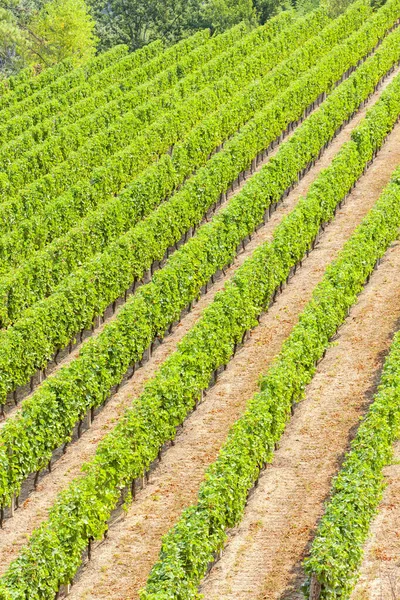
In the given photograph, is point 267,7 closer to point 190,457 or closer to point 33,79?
point 33,79

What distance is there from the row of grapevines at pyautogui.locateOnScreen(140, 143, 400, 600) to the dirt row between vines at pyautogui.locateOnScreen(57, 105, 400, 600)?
1.96m

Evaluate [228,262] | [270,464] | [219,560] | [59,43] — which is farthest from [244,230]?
[59,43]

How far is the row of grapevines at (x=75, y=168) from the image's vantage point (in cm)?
5302

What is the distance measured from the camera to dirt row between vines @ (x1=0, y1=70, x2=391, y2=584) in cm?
3312

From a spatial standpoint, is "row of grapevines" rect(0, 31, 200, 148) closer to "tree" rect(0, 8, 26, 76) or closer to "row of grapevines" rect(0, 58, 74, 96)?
"row of grapevines" rect(0, 58, 74, 96)

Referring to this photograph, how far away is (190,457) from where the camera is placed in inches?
1400

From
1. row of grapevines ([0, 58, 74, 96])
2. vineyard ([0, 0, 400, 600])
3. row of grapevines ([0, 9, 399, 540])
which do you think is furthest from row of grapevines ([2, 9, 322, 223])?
row of grapevines ([0, 58, 74, 96])

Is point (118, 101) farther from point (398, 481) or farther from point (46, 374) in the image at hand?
point (398, 481)

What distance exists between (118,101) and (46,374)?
31.1 metres

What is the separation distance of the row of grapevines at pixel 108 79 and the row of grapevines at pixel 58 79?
4.98 ft

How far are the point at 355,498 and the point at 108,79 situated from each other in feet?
180

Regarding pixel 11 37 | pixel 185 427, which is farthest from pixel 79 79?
pixel 185 427

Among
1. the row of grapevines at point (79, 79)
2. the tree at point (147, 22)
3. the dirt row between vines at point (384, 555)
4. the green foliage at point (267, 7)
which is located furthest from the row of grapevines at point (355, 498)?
the tree at point (147, 22)

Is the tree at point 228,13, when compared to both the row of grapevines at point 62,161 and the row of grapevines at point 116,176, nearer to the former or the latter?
the row of grapevines at point 116,176
